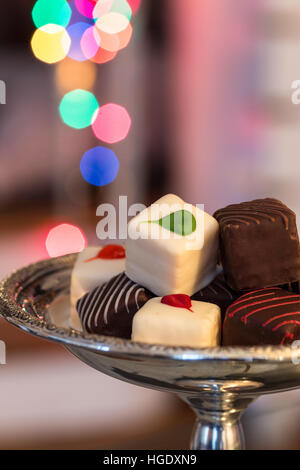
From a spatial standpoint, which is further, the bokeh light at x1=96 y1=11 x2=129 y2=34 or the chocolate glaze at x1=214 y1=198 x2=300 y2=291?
the bokeh light at x1=96 y1=11 x2=129 y2=34

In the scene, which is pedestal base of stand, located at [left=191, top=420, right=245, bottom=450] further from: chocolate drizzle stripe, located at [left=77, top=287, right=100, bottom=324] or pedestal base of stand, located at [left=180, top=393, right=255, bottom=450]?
chocolate drizzle stripe, located at [left=77, top=287, right=100, bottom=324]

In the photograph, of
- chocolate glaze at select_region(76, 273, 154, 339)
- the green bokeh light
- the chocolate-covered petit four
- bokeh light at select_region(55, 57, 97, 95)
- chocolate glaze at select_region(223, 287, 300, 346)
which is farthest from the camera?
bokeh light at select_region(55, 57, 97, 95)

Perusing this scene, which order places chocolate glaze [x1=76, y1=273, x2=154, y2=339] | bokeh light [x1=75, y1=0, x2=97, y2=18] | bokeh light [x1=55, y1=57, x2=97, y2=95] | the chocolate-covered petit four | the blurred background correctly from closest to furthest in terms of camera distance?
chocolate glaze [x1=76, y1=273, x2=154, y2=339] < the chocolate-covered petit four < the blurred background < bokeh light [x1=75, y1=0, x2=97, y2=18] < bokeh light [x1=55, y1=57, x2=97, y2=95]

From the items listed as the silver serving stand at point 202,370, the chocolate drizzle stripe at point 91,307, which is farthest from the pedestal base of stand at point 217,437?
the chocolate drizzle stripe at point 91,307

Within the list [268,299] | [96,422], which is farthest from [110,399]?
[268,299]

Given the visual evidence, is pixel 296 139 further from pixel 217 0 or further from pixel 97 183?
pixel 97 183

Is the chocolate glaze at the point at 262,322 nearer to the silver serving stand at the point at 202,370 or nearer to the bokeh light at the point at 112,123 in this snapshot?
the silver serving stand at the point at 202,370

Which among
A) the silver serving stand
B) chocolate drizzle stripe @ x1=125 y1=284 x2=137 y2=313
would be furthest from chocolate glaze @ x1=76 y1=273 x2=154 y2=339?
the silver serving stand
